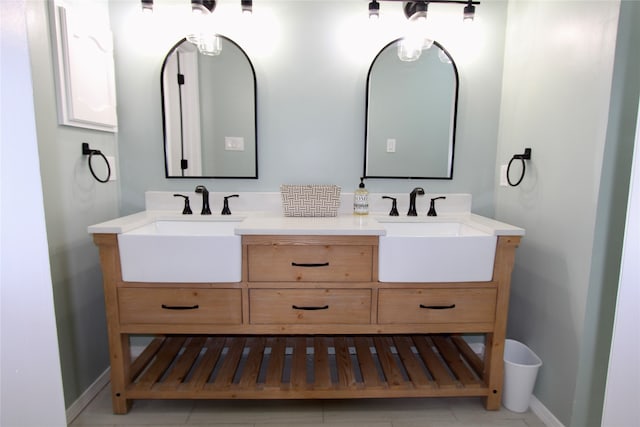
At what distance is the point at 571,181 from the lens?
1365mm

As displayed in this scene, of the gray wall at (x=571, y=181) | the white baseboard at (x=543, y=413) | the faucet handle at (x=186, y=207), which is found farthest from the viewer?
the faucet handle at (x=186, y=207)

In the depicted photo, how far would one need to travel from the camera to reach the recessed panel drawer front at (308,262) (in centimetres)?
137

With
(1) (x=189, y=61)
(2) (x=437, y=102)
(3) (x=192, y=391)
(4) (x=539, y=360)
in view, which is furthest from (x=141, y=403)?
(2) (x=437, y=102)

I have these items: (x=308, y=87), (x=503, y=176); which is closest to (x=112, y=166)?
(x=308, y=87)

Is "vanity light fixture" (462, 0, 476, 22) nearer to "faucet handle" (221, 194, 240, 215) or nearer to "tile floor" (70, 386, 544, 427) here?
"faucet handle" (221, 194, 240, 215)

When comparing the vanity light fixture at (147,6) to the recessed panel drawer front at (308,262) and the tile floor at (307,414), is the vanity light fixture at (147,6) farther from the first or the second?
the tile floor at (307,414)

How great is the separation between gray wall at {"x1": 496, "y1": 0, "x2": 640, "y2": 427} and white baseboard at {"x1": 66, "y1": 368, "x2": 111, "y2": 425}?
2.16m

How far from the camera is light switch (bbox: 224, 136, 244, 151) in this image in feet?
6.03

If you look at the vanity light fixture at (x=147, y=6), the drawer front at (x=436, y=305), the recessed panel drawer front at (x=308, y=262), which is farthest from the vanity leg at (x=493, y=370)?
the vanity light fixture at (x=147, y=6)

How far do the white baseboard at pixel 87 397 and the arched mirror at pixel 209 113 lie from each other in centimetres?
113

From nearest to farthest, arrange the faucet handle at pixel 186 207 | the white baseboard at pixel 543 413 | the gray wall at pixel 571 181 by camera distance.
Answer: the gray wall at pixel 571 181
the white baseboard at pixel 543 413
the faucet handle at pixel 186 207

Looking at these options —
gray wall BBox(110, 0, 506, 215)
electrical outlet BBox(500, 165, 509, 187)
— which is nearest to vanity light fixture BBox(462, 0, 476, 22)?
gray wall BBox(110, 0, 506, 215)

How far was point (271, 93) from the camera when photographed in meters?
1.82

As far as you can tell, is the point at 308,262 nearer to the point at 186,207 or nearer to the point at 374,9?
the point at 186,207
